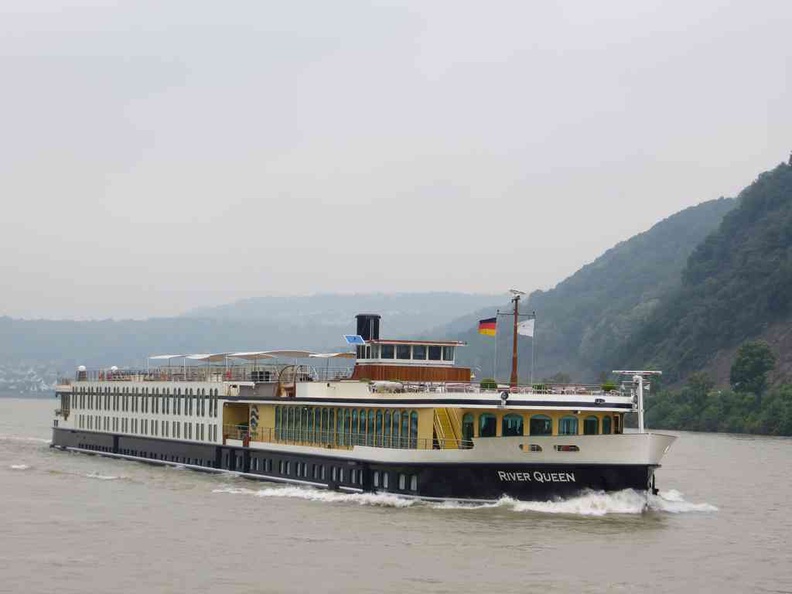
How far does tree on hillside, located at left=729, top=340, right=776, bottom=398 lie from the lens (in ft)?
393

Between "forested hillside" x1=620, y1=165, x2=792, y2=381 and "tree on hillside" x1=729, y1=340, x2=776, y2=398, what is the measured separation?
10.5 m

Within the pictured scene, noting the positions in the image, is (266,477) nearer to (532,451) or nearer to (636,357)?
(532,451)

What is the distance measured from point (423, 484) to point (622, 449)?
6646 millimetres

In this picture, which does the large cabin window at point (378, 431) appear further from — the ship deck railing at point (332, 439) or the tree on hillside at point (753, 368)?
the tree on hillside at point (753, 368)

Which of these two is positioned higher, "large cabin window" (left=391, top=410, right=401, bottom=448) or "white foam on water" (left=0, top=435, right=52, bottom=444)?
"large cabin window" (left=391, top=410, right=401, bottom=448)

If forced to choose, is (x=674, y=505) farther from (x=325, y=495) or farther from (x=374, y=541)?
(x=374, y=541)

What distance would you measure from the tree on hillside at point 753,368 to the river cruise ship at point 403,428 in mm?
69351

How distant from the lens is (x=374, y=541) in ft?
121

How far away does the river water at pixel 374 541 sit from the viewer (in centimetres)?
3206

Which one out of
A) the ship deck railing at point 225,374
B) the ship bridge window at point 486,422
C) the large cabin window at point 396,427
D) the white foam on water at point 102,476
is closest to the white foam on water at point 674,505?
the ship bridge window at point 486,422

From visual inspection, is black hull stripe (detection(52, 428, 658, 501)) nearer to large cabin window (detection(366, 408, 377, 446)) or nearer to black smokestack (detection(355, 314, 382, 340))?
large cabin window (detection(366, 408, 377, 446))

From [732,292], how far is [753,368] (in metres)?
40.6

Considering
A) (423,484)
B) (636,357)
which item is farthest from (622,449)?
(636,357)

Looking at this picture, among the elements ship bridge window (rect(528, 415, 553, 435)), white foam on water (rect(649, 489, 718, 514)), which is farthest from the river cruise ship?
white foam on water (rect(649, 489, 718, 514))
